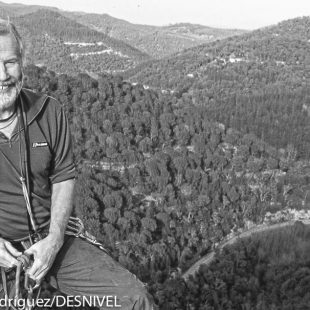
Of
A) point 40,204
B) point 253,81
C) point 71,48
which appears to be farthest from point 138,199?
point 71,48

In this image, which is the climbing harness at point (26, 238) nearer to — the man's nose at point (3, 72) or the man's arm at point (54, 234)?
the man's arm at point (54, 234)

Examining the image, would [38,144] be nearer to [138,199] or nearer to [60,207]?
[60,207]

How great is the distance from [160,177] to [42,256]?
20206mm

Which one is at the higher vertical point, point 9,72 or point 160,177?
point 9,72

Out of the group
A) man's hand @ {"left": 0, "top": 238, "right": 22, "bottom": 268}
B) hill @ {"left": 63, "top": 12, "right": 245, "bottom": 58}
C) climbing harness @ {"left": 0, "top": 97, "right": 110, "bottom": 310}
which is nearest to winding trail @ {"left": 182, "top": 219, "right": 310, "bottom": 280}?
climbing harness @ {"left": 0, "top": 97, "right": 110, "bottom": 310}

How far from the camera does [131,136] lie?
86.3ft

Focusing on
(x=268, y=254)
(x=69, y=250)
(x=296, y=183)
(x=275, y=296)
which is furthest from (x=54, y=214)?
(x=296, y=183)

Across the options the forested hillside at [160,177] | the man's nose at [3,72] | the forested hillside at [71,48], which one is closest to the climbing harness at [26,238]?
the man's nose at [3,72]

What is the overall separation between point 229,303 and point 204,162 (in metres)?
11.3

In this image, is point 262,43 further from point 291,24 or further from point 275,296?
point 275,296

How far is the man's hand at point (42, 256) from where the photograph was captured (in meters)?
2.91

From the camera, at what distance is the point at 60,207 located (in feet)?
10.6

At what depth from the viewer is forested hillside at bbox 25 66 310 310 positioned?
18938 millimetres

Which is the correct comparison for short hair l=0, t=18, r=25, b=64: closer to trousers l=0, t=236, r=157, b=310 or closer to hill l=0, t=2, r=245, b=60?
trousers l=0, t=236, r=157, b=310
